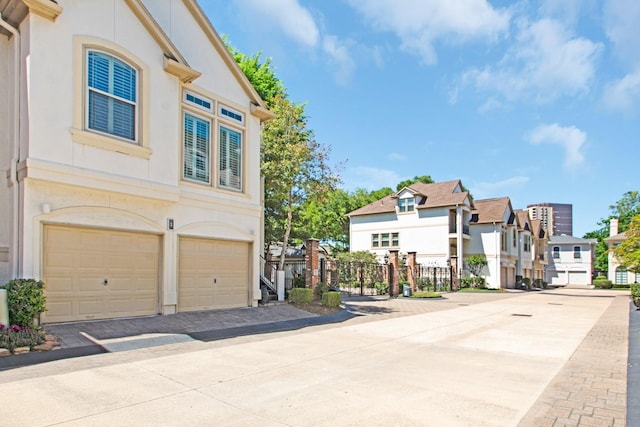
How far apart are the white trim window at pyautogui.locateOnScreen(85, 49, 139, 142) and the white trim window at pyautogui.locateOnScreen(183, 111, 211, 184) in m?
1.86

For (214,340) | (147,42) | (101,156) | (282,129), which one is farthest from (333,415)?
(282,129)

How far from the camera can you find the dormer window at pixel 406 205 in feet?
128

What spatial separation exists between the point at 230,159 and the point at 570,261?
60.1 meters

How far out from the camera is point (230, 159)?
13758mm

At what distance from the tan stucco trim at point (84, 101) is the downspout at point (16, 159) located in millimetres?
1107

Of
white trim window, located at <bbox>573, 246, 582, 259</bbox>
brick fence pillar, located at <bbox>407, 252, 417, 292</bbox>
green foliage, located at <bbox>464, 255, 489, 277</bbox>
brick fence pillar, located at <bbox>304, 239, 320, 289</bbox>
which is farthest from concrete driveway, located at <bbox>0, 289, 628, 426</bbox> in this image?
white trim window, located at <bbox>573, 246, 582, 259</bbox>

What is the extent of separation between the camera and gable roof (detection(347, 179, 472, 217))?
121 ft

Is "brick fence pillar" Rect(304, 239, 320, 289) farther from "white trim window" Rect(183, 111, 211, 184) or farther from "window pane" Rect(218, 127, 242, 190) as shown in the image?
"white trim window" Rect(183, 111, 211, 184)

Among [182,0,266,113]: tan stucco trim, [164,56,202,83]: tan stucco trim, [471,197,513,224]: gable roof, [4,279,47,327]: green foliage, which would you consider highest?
[182,0,266,113]: tan stucco trim

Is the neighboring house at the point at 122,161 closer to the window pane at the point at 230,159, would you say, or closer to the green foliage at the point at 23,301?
the window pane at the point at 230,159

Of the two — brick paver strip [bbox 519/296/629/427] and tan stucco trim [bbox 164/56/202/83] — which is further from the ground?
tan stucco trim [bbox 164/56/202/83]

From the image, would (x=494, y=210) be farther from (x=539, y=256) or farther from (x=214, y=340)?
(x=214, y=340)

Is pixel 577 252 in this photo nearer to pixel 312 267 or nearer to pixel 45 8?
pixel 312 267

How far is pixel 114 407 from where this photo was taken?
4.89 meters
